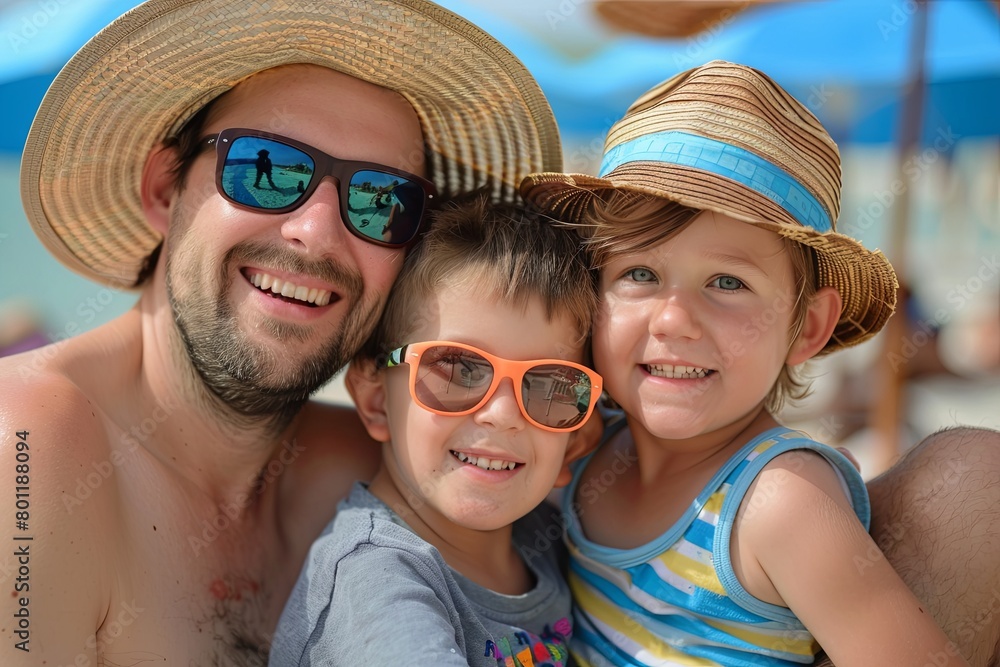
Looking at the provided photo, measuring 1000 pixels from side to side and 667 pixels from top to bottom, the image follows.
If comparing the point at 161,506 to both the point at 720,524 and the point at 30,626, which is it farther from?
the point at 720,524

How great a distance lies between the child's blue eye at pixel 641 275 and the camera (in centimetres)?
224

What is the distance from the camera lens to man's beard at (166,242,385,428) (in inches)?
92.4

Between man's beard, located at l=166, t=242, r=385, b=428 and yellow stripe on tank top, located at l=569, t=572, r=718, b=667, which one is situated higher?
man's beard, located at l=166, t=242, r=385, b=428

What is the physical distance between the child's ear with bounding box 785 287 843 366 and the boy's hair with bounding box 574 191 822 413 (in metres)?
0.03

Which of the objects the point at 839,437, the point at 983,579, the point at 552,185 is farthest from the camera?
the point at 839,437

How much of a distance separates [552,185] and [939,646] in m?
1.49

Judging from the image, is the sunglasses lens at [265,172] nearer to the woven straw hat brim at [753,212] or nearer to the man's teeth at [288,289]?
the man's teeth at [288,289]

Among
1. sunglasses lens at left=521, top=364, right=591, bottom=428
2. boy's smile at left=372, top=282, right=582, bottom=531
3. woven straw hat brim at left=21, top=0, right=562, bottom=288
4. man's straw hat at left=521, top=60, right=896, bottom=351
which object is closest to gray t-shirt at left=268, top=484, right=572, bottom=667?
boy's smile at left=372, top=282, right=582, bottom=531

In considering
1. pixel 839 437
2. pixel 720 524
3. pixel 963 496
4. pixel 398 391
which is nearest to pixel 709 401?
pixel 720 524

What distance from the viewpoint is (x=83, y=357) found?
230 cm

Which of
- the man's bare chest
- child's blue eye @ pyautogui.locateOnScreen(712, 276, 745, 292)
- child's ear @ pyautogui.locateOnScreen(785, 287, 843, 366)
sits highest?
child's blue eye @ pyautogui.locateOnScreen(712, 276, 745, 292)

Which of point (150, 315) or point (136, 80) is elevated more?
point (136, 80)

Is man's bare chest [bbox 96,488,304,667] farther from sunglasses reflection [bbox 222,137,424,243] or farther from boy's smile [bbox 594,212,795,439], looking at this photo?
boy's smile [bbox 594,212,795,439]

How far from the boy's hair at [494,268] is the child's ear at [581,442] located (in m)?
0.34
